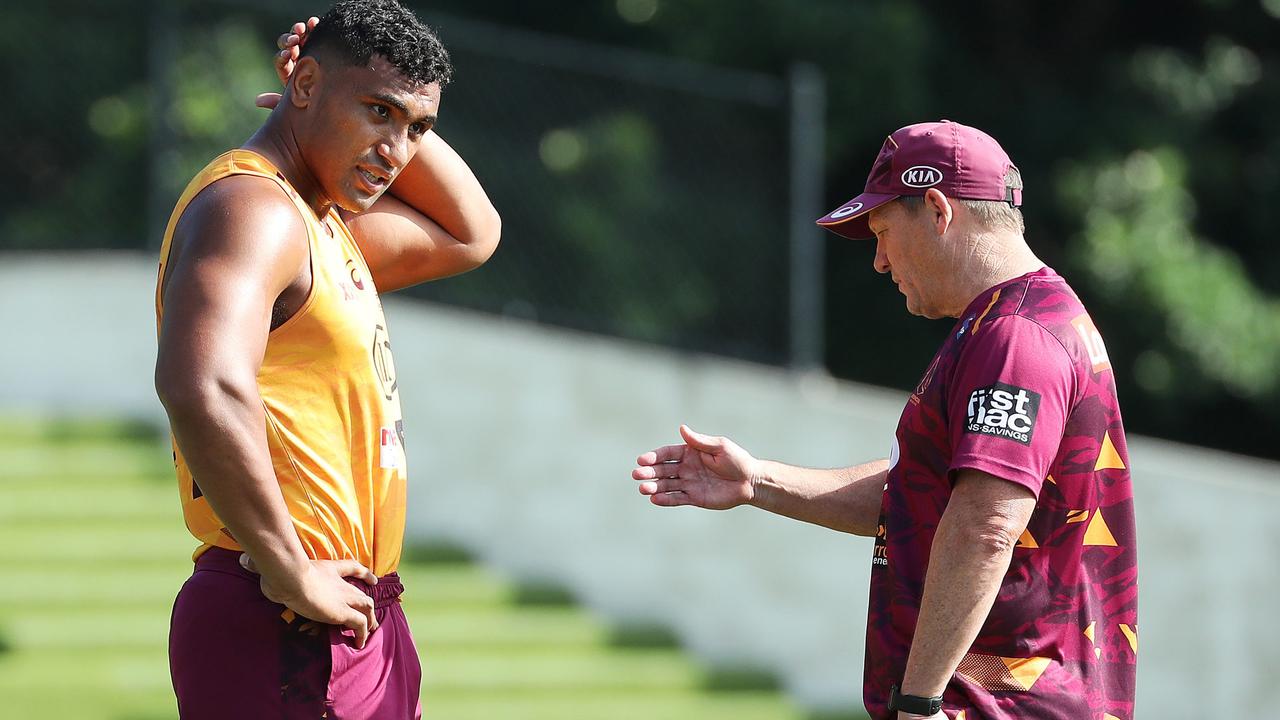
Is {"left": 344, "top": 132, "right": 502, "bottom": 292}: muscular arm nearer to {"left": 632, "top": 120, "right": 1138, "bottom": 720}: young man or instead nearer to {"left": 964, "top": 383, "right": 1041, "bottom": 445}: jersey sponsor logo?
{"left": 632, "top": 120, "right": 1138, "bottom": 720}: young man

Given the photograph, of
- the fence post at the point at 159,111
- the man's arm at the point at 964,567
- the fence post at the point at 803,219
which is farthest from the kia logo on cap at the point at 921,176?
the fence post at the point at 159,111

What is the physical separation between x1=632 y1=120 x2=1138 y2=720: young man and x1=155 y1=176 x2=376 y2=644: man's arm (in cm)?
96

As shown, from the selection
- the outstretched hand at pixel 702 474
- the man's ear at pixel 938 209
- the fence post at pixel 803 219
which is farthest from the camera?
the fence post at pixel 803 219

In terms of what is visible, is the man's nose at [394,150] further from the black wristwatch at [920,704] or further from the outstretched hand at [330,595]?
the black wristwatch at [920,704]

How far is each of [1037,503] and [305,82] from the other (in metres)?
1.42

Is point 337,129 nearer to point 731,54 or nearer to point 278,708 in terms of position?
point 278,708

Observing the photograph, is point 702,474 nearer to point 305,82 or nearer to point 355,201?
point 355,201

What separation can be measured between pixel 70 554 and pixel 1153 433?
7.04 meters

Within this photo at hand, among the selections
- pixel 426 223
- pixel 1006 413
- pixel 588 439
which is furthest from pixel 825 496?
pixel 588 439

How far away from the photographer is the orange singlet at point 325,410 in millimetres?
2592

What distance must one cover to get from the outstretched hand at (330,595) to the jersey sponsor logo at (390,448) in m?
0.19

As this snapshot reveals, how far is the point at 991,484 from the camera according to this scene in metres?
2.49

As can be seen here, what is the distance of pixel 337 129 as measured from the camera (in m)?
2.71

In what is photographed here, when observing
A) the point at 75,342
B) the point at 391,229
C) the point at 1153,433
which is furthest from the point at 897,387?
the point at 391,229
